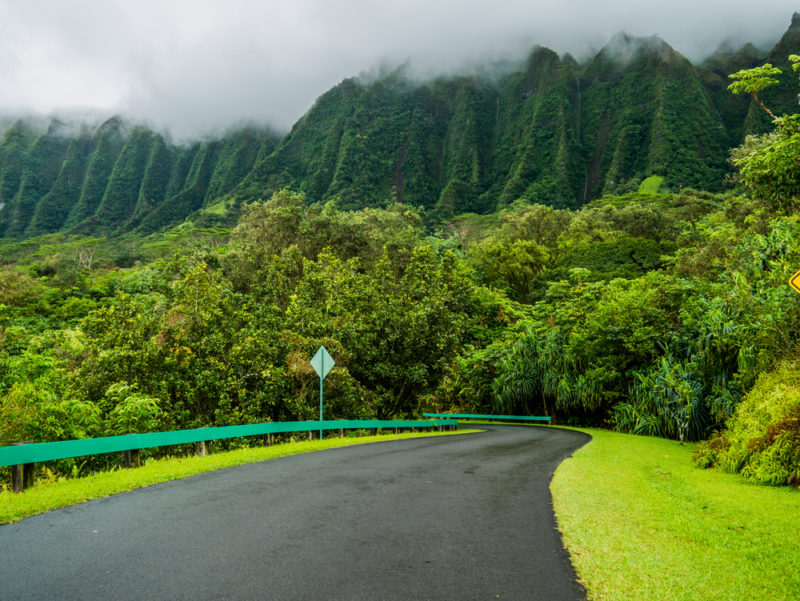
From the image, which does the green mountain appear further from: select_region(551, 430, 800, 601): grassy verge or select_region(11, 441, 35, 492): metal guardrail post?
select_region(11, 441, 35, 492): metal guardrail post

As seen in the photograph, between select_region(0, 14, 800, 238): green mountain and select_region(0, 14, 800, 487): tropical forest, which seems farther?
select_region(0, 14, 800, 238): green mountain

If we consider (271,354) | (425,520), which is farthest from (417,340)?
(425,520)

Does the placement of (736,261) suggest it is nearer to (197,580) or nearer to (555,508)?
(555,508)

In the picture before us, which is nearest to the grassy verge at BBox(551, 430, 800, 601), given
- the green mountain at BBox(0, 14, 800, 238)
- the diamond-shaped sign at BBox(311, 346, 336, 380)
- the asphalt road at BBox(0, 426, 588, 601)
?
the asphalt road at BBox(0, 426, 588, 601)

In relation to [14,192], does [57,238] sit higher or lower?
lower

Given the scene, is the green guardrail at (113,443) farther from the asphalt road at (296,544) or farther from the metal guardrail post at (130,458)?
the asphalt road at (296,544)

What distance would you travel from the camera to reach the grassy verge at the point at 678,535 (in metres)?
4.38

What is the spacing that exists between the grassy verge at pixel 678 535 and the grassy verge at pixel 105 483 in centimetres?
637

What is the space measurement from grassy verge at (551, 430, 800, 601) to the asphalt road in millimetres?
413

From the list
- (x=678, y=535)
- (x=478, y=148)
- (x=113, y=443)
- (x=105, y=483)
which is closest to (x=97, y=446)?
(x=113, y=443)

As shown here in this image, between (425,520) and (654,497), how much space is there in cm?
446

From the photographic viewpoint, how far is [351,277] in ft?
80.1

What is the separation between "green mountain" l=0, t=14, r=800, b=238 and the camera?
134 meters

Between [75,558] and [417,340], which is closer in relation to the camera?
[75,558]
